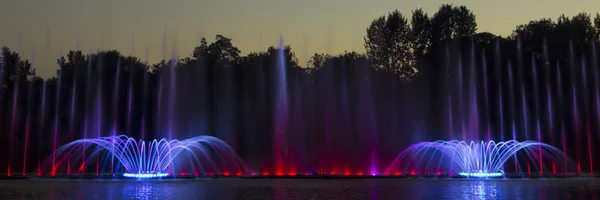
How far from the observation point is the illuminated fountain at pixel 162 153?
3272 cm

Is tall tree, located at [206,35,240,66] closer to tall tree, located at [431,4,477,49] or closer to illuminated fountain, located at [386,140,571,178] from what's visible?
tall tree, located at [431,4,477,49]

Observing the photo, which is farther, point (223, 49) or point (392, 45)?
point (223, 49)

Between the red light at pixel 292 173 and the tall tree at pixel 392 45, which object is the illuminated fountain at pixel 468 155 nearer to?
→ the red light at pixel 292 173

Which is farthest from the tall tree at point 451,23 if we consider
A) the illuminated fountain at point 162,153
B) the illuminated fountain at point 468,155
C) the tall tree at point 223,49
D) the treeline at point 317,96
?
the illuminated fountain at point 162,153

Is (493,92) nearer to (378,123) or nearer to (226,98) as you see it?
(378,123)

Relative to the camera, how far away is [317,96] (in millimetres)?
38625

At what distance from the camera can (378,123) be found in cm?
3781

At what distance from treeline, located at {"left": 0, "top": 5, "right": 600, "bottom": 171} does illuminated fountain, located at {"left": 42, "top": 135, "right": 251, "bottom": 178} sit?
4.58 ft

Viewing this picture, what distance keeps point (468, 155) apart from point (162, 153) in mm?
17535

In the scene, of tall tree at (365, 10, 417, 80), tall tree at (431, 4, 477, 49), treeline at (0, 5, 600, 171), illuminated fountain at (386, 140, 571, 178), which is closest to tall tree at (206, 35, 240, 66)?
treeline at (0, 5, 600, 171)

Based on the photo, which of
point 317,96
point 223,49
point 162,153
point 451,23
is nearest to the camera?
point 162,153

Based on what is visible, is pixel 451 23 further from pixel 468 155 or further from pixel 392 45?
pixel 468 155

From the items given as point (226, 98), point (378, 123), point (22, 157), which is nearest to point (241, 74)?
point (226, 98)

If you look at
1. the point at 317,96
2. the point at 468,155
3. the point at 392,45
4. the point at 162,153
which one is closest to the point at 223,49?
the point at 392,45
